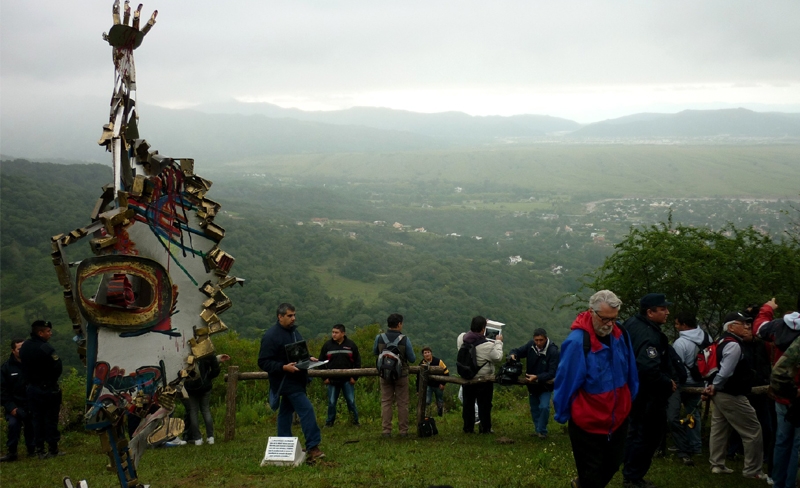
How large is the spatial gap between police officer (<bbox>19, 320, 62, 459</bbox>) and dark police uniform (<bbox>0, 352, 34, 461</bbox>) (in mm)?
208

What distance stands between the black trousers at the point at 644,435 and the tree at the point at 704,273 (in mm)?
4298

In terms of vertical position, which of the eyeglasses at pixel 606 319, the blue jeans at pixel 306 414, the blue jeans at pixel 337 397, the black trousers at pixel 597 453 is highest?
the eyeglasses at pixel 606 319

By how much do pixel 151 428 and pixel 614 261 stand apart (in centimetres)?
820

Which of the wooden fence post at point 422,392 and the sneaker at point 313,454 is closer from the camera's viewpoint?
the sneaker at point 313,454

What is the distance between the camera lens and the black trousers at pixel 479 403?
369 inches

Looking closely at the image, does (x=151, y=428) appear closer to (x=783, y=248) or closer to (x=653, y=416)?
(x=653, y=416)

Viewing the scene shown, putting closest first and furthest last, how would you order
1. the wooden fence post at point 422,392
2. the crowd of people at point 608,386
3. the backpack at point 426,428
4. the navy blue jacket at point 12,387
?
the crowd of people at point 608,386 < the navy blue jacket at point 12,387 < the backpack at point 426,428 < the wooden fence post at point 422,392

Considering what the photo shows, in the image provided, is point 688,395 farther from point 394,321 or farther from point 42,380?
point 42,380

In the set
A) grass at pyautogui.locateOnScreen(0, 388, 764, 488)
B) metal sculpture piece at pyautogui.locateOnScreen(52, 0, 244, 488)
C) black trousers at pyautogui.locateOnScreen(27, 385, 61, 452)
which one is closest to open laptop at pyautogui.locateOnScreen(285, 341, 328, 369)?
grass at pyautogui.locateOnScreen(0, 388, 764, 488)

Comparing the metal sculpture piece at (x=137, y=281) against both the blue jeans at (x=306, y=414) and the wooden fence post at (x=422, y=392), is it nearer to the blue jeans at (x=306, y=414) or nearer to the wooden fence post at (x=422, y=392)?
the blue jeans at (x=306, y=414)

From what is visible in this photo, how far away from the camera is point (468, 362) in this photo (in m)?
9.16

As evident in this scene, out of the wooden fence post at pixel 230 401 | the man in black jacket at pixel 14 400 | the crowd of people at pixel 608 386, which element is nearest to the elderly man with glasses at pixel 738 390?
the crowd of people at pixel 608 386

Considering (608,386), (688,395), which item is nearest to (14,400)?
(608,386)

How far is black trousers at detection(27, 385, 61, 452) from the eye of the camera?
8.88m
